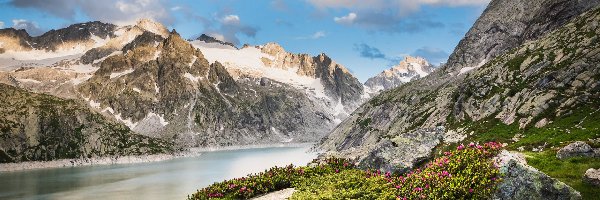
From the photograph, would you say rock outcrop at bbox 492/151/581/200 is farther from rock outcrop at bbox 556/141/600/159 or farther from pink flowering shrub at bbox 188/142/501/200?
rock outcrop at bbox 556/141/600/159

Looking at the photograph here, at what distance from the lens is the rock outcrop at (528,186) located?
Result: 690 inches

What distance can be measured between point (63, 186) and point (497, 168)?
151m

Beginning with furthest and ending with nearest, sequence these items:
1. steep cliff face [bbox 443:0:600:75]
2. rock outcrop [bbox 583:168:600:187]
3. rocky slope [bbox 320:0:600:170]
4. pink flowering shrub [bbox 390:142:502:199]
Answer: steep cliff face [bbox 443:0:600:75] → rocky slope [bbox 320:0:600:170] → rock outcrop [bbox 583:168:600:187] → pink flowering shrub [bbox 390:142:502:199]

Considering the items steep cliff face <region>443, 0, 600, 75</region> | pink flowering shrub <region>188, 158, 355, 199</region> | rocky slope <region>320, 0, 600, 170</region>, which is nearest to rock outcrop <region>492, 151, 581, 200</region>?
rocky slope <region>320, 0, 600, 170</region>

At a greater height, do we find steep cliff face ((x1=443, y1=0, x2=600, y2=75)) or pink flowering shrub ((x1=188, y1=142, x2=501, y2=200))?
steep cliff face ((x1=443, y1=0, x2=600, y2=75))

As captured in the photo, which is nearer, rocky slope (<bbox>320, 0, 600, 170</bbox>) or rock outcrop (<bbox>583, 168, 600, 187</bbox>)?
rock outcrop (<bbox>583, 168, 600, 187</bbox>)

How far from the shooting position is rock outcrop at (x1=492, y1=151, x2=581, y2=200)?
17.5m

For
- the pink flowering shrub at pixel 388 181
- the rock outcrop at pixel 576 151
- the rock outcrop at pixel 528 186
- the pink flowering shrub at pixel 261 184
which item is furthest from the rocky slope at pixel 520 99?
Result: the rock outcrop at pixel 528 186

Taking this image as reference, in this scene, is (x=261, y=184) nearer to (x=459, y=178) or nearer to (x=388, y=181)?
(x=388, y=181)

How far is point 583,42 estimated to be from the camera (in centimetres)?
8481

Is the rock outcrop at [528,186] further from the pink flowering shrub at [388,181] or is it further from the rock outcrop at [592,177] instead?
the rock outcrop at [592,177]

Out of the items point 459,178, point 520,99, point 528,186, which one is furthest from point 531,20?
point 528,186

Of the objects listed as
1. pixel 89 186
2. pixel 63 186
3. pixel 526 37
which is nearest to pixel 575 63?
pixel 526 37

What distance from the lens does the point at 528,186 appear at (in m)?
17.7
